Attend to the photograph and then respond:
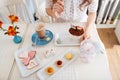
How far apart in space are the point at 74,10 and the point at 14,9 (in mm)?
659

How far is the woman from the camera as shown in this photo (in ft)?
3.26

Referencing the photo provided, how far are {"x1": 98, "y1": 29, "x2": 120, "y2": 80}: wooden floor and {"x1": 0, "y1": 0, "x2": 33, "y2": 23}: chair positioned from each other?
3.30ft

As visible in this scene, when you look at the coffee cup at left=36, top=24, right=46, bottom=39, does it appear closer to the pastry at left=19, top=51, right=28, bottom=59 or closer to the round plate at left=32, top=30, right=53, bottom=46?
the round plate at left=32, top=30, right=53, bottom=46

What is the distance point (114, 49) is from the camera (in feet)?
5.54

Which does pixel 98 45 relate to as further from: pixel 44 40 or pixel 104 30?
pixel 104 30

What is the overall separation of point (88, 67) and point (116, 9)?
4.21 ft

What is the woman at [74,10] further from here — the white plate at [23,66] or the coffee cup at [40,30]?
the white plate at [23,66]

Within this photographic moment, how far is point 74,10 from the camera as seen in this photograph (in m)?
1.11

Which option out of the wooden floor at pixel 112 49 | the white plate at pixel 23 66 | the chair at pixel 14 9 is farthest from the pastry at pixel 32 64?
the wooden floor at pixel 112 49

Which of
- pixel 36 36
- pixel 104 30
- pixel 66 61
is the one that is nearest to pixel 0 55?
pixel 36 36

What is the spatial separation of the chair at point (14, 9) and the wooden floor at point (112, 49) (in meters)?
1.01

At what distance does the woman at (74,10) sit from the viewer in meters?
0.99

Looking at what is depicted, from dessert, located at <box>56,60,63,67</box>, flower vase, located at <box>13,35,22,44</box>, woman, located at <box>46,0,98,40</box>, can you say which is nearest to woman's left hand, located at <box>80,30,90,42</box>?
woman, located at <box>46,0,98,40</box>

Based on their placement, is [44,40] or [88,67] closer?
[88,67]
